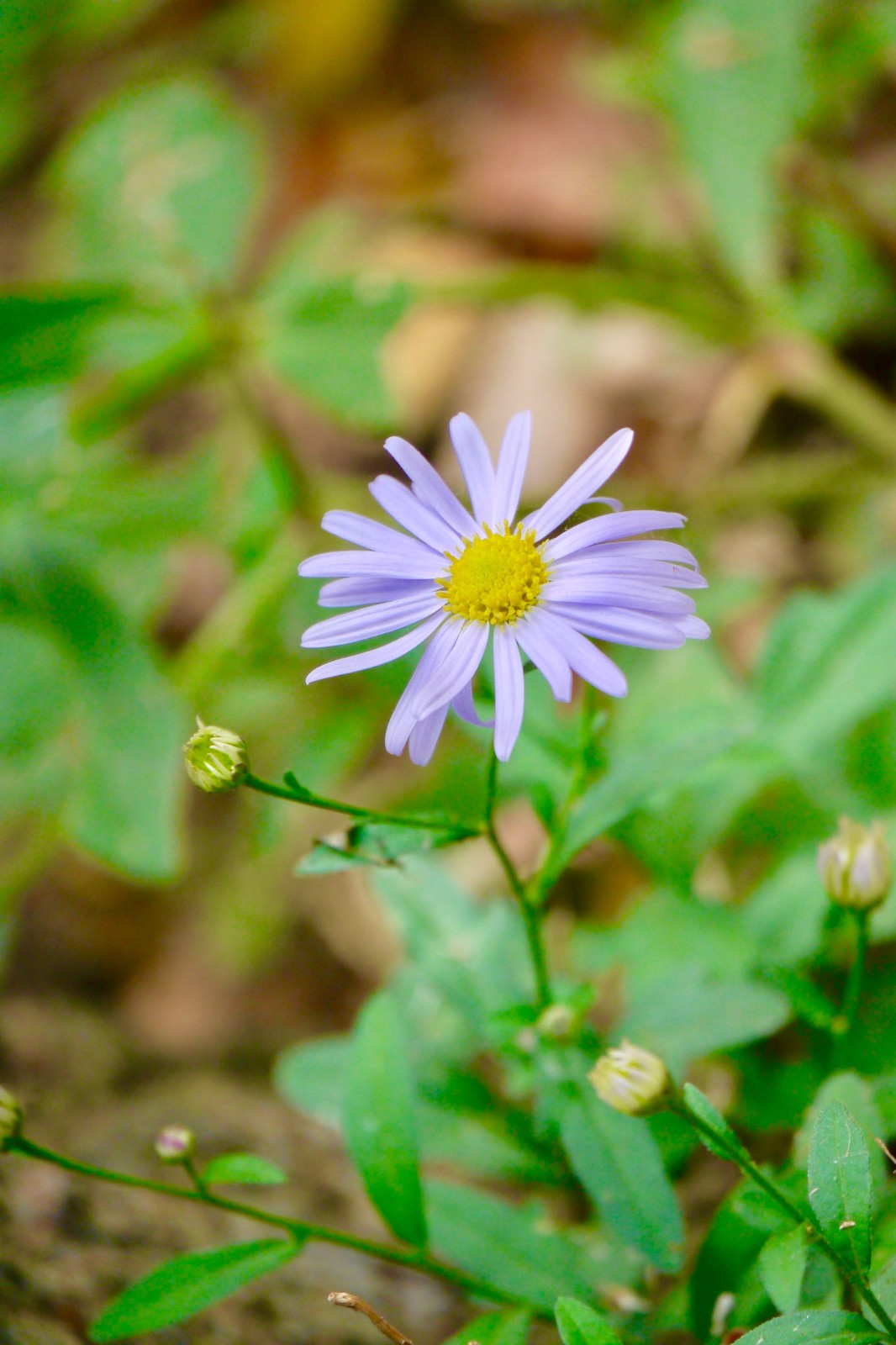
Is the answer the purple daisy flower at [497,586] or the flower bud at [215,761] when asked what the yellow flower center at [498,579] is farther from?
the flower bud at [215,761]

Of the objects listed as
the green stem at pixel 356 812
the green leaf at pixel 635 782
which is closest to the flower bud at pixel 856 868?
the green leaf at pixel 635 782

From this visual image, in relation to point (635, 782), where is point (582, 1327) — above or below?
below

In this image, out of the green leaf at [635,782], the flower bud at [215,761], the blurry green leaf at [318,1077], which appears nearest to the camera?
the flower bud at [215,761]

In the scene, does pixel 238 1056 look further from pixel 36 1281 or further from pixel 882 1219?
pixel 882 1219

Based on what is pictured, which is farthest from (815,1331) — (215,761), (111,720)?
(111,720)

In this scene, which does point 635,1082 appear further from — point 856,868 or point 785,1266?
point 856,868

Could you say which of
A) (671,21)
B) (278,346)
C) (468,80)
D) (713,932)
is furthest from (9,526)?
(468,80)

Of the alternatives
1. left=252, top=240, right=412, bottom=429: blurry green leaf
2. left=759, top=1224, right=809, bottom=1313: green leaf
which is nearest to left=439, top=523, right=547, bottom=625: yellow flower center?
left=759, top=1224, right=809, bottom=1313: green leaf
